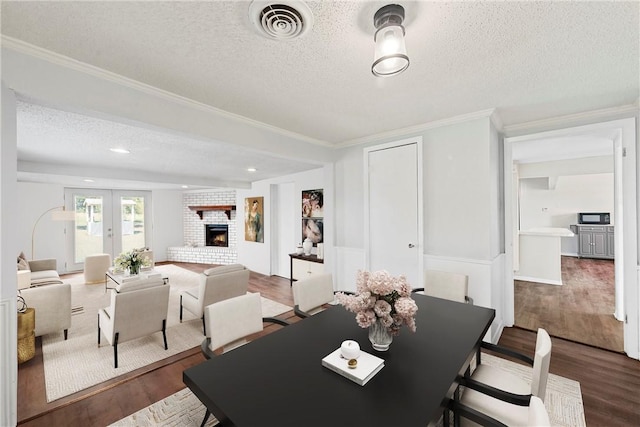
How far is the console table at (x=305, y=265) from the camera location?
4.85m

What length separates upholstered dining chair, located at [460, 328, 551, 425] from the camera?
1.19 metres

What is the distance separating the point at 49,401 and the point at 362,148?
12.9 ft

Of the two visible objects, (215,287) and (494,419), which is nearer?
(494,419)

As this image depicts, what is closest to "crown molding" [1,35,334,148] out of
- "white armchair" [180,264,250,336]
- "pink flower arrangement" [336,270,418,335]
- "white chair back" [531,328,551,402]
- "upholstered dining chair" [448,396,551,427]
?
"white armchair" [180,264,250,336]

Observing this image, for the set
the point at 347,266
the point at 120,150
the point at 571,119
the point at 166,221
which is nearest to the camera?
the point at 571,119

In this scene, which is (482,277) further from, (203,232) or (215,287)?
(203,232)

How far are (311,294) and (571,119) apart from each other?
10.7ft

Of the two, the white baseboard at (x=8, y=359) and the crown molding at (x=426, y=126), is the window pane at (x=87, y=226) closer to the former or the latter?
the white baseboard at (x=8, y=359)

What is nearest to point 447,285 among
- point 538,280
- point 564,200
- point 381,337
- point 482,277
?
point 482,277

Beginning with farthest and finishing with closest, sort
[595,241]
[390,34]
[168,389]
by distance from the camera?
[595,241] < [168,389] < [390,34]

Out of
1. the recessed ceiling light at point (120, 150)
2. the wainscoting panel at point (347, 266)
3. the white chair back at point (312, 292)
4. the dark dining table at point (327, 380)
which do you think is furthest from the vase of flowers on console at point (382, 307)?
the recessed ceiling light at point (120, 150)

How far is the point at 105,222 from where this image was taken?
24.0 ft

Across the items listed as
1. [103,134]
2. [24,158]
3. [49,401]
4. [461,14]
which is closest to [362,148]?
[461,14]

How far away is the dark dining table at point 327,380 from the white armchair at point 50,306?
2.95 metres
